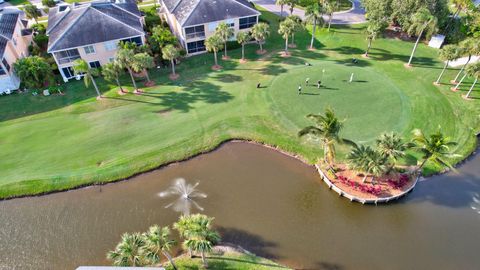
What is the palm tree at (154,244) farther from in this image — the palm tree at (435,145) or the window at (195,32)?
the window at (195,32)

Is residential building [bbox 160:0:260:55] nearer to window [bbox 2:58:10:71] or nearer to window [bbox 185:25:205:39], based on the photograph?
window [bbox 185:25:205:39]

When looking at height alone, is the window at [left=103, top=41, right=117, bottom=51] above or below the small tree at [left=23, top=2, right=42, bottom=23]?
below

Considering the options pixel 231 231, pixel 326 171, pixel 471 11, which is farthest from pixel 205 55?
pixel 471 11

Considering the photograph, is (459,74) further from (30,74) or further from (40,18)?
(40,18)

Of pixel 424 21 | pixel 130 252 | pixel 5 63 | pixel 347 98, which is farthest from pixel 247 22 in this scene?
pixel 130 252

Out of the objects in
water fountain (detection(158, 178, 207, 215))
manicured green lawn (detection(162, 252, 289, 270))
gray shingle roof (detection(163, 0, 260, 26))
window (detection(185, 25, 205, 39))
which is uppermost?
gray shingle roof (detection(163, 0, 260, 26))

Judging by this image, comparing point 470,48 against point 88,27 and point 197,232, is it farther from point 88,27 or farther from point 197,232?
point 88,27

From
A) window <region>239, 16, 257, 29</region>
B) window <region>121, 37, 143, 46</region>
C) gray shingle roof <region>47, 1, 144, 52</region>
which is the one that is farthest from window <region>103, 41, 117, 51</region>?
window <region>239, 16, 257, 29</region>
